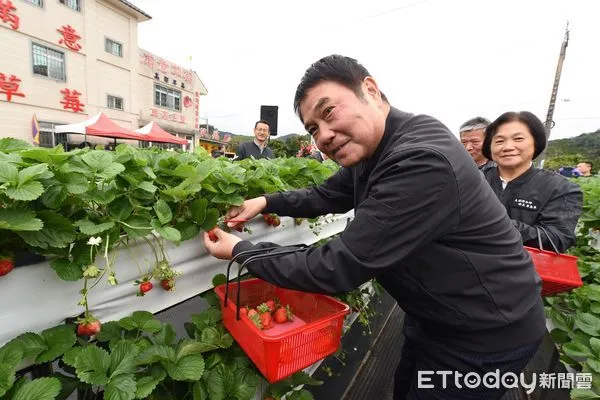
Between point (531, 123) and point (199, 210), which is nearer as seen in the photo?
point (199, 210)

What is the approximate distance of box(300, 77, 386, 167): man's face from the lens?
1122 mm

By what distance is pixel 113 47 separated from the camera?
1695 cm

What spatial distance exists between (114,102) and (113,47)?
9.62ft

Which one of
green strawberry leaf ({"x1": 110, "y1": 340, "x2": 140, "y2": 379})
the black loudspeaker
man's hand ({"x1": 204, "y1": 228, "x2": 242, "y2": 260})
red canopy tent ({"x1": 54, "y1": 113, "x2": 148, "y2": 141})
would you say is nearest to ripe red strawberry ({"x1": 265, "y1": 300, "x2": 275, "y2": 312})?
man's hand ({"x1": 204, "y1": 228, "x2": 242, "y2": 260})

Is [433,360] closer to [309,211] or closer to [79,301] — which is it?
[309,211]

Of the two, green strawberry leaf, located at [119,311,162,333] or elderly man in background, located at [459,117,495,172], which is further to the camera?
elderly man in background, located at [459,117,495,172]

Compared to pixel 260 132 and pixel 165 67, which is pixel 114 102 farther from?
pixel 260 132

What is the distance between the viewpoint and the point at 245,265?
3.57 feet

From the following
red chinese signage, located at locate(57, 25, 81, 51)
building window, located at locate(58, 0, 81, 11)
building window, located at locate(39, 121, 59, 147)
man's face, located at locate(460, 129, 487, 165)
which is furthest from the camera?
building window, located at locate(58, 0, 81, 11)

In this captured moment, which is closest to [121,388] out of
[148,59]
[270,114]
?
[270,114]

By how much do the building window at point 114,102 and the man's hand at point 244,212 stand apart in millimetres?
18396

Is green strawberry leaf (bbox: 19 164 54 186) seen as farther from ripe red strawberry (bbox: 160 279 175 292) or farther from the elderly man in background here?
the elderly man in background

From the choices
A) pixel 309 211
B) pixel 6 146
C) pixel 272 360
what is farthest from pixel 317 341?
pixel 6 146

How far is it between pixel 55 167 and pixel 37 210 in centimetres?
14
